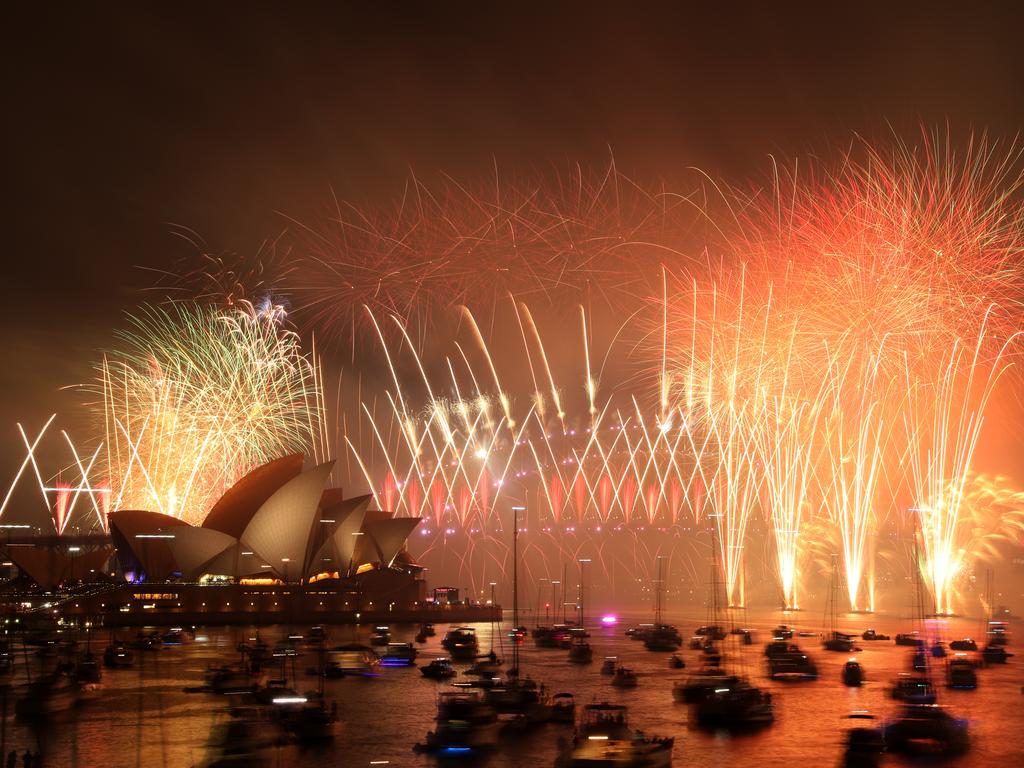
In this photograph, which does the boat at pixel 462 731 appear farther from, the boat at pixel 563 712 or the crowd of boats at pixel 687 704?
the boat at pixel 563 712

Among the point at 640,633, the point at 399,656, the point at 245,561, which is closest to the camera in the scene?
the point at 399,656

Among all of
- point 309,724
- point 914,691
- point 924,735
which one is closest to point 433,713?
point 309,724

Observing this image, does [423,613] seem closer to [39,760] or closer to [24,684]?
[24,684]

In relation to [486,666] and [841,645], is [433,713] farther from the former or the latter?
[841,645]

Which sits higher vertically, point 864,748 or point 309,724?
point 309,724

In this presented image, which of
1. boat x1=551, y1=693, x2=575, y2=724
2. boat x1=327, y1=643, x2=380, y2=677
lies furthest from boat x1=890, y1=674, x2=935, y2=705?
boat x1=327, y1=643, x2=380, y2=677

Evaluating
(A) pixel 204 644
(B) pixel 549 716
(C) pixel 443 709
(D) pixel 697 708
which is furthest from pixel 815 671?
(A) pixel 204 644

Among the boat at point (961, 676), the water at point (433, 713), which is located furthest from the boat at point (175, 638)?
the boat at point (961, 676)
